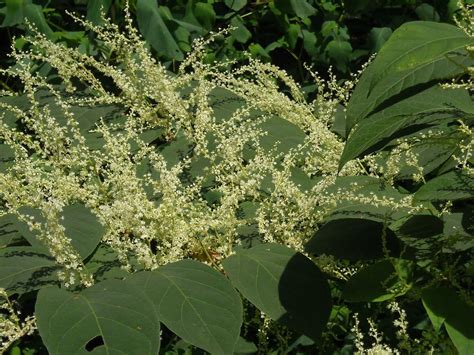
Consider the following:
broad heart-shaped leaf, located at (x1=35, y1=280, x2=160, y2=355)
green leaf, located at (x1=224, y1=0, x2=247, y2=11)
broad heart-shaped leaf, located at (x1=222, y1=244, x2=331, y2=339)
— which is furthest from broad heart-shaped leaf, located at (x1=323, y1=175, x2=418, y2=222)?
green leaf, located at (x1=224, y1=0, x2=247, y2=11)

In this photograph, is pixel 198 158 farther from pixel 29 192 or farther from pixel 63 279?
pixel 63 279

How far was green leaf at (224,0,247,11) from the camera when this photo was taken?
13.2 ft

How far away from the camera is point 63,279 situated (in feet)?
5.40

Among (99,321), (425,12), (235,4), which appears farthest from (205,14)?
(99,321)

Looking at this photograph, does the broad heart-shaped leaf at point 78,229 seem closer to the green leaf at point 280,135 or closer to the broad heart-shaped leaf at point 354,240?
the broad heart-shaped leaf at point 354,240

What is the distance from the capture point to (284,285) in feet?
5.40

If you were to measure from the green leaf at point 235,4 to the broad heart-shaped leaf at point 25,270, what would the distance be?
2.48 meters

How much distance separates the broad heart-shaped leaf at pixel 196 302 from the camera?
144cm

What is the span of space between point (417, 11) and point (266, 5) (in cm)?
76

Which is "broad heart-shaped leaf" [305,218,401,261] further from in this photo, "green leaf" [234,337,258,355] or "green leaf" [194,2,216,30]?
"green leaf" [194,2,216,30]

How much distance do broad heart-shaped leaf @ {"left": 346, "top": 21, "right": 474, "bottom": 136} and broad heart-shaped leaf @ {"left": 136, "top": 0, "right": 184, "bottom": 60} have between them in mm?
1876

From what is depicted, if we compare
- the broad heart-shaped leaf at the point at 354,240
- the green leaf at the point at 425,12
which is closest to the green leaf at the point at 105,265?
the broad heart-shaped leaf at the point at 354,240

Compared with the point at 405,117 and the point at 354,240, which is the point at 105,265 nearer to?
the point at 354,240

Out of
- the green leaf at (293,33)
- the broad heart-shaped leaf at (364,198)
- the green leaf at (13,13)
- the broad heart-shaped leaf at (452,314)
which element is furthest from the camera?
the green leaf at (293,33)
